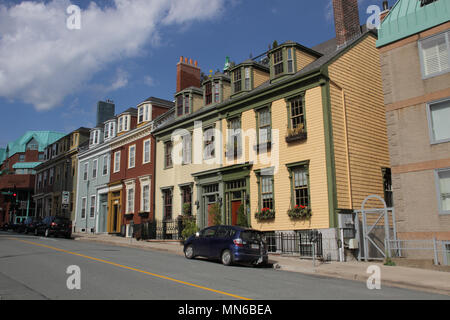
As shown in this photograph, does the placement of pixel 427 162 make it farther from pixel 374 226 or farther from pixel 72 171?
pixel 72 171

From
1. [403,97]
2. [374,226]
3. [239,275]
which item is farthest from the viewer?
[374,226]

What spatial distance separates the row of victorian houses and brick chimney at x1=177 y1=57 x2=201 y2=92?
0.10 metres

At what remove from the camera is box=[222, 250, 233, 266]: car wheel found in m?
14.9

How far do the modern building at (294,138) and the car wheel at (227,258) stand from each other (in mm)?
4971

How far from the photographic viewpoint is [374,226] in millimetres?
18297

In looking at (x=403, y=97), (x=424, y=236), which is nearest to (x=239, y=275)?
(x=424, y=236)

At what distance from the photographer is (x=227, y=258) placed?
49.5 ft

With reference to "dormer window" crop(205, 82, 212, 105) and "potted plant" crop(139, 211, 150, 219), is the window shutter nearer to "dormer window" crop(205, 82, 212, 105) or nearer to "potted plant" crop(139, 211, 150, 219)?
"dormer window" crop(205, 82, 212, 105)

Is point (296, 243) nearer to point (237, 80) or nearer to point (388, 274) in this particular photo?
point (388, 274)

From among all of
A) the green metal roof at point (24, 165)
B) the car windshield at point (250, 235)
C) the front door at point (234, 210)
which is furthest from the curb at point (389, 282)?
the green metal roof at point (24, 165)

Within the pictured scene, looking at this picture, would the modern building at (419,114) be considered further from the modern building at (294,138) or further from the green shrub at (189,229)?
the green shrub at (189,229)

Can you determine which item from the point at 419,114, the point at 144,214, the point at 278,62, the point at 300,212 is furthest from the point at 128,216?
the point at 419,114

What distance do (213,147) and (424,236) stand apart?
13.1m

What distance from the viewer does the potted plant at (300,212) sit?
18.4 m
